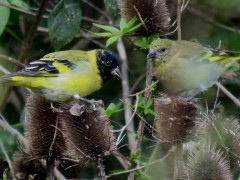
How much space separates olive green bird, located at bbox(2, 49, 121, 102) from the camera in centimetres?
→ 497

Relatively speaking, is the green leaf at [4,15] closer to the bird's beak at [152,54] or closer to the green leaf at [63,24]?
the green leaf at [63,24]

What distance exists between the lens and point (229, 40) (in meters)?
6.88

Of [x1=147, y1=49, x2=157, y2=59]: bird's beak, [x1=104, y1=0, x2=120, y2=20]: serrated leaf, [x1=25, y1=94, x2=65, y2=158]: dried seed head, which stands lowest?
[x1=25, y1=94, x2=65, y2=158]: dried seed head

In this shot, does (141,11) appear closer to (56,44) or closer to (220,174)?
(56,44)

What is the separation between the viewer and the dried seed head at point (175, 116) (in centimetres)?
432

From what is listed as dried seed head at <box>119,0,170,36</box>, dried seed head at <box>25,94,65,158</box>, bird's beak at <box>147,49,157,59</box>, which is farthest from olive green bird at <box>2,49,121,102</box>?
dried seed head at <box>119,0,170,36</box>

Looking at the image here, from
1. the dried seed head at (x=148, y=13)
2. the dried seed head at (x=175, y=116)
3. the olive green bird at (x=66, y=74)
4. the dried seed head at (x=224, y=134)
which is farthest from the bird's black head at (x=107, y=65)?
the dried seed head at (x=224, y=134)

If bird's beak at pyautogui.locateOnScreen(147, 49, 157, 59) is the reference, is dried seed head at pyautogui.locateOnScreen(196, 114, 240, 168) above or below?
below

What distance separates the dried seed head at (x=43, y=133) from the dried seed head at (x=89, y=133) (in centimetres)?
26

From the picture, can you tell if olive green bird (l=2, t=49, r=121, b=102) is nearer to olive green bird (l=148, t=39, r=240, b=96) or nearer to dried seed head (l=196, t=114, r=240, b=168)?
olive green bird (l=148, t=39, r=240, b=96)

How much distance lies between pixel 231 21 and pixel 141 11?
9.70 ft

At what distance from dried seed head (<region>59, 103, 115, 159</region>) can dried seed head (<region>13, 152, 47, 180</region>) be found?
2.46 ft

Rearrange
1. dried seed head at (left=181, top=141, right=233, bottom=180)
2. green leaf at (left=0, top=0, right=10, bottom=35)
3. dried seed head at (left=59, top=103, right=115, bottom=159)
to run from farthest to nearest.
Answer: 1. green leaf at (left=0, top=0, right=10, bottom=35)
2. dried seed head at (left=59, top=103, right=115, bottom=159)
3. dried seed head at (left=181, top=141, right=233, bottom=180)

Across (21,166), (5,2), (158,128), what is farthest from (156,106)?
(5,2)
